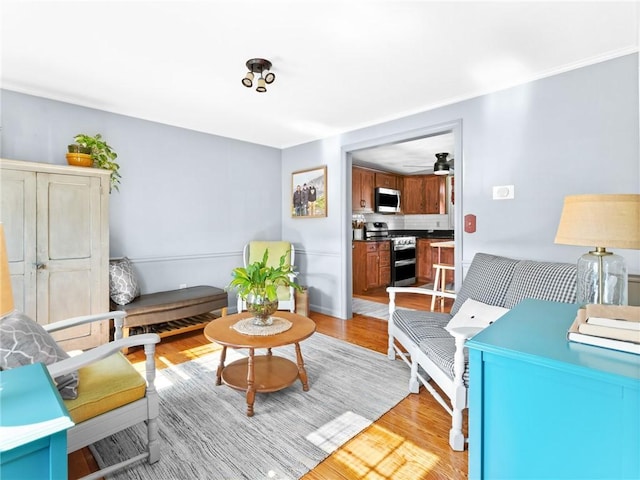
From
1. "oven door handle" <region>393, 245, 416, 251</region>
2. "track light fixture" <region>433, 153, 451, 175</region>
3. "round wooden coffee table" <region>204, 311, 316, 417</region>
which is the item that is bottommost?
"round wooden coffee table" <region>204, 311, 316, 417</region>

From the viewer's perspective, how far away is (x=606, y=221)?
1.19m

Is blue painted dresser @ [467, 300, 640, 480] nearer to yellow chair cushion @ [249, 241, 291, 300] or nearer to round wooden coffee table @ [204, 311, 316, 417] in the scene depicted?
round wooden coffee table @ [204, 311, 316, 417]

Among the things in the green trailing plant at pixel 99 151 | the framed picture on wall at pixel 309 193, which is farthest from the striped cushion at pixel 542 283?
the green trailing plant at pixel 99 151

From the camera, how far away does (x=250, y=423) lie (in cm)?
196

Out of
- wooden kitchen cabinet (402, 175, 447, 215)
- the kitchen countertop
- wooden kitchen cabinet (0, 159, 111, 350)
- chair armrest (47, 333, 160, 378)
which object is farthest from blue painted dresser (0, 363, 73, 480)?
wooden kitchen cabinet (402, 175, 447, 215)

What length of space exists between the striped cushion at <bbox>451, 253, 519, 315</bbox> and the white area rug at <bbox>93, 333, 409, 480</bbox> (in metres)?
0.82

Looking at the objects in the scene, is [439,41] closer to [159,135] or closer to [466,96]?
[466,96]

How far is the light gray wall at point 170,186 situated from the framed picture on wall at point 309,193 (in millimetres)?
349

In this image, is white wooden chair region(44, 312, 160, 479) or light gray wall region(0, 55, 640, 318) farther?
light gray wall region(0, 55, 640, 318)

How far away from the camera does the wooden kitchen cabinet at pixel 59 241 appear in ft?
8.23

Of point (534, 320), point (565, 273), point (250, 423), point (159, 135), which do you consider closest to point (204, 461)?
point (250, 423)

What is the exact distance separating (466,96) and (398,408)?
266 centimetres

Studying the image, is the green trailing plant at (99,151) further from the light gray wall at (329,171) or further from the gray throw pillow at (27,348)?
the gray throw pillow at (27,348)

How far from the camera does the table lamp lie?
1159 mm
